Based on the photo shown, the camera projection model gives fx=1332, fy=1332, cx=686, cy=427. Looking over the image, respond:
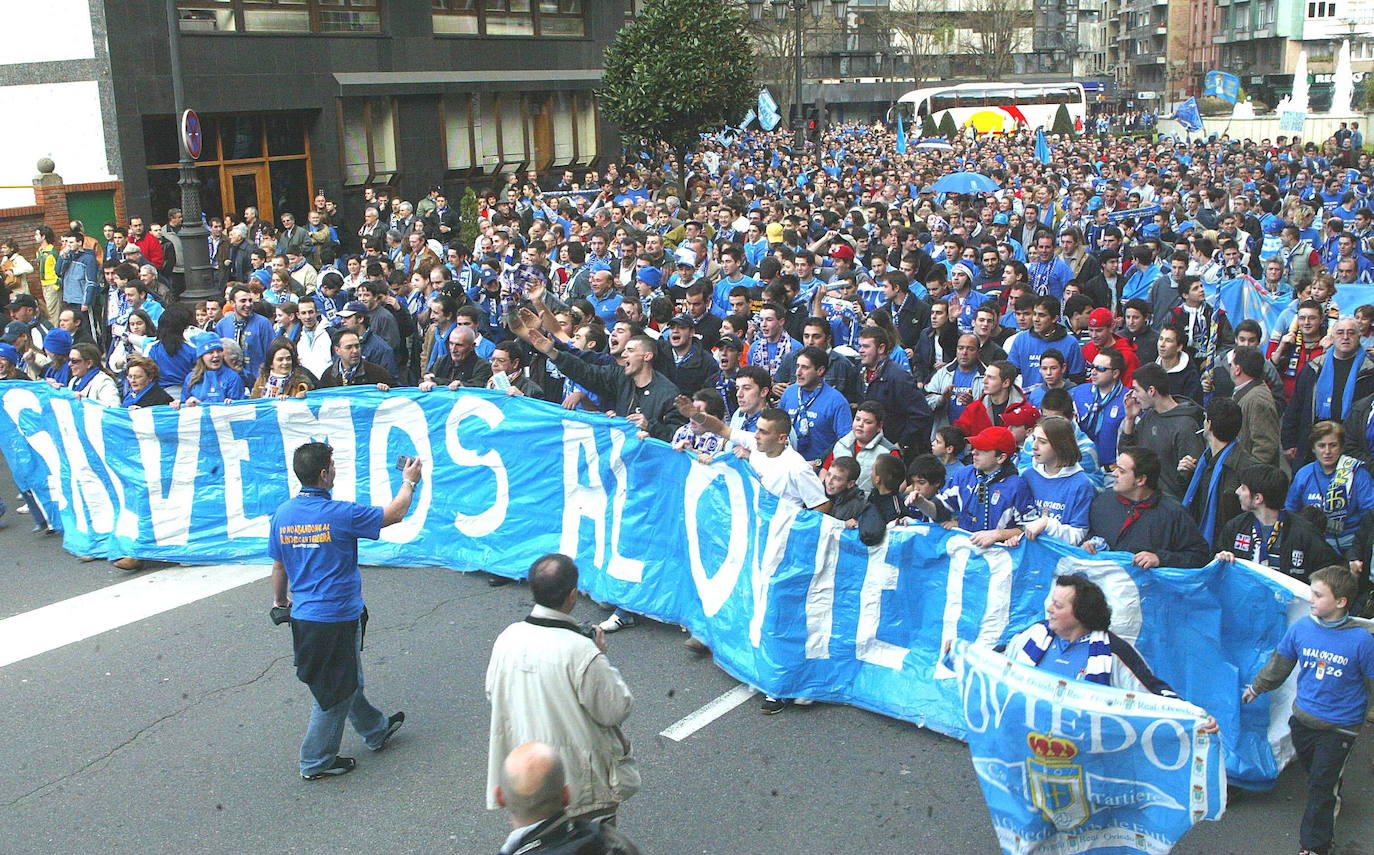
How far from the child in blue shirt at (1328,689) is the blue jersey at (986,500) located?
1746 mm

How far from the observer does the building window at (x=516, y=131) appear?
31.1 metres

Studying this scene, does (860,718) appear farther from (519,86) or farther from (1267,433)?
(519,86)

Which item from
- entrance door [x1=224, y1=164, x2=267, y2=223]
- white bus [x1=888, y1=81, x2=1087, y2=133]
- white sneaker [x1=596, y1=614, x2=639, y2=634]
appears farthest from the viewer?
white bus [x1=888, y1=81, x2=1087, y2=133]

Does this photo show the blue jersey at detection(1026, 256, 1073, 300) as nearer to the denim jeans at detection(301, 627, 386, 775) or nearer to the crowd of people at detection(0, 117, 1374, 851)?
the crowd of people at detection(0, 117, 1374, 851)

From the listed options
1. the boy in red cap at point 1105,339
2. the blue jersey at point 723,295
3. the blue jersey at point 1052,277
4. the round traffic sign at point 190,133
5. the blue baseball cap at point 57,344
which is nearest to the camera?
the boy in red cap at point 1105,339

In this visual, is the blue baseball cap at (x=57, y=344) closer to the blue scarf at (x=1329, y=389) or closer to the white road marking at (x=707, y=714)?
the white road marking at (x=707, y=714)

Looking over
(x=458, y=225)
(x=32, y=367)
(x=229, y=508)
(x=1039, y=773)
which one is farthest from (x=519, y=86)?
(x=1039, y=773)

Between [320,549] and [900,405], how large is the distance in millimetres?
4627

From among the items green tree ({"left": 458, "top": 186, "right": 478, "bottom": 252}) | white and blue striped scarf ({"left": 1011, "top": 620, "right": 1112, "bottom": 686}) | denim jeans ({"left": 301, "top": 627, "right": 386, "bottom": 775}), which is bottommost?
denim jeans ({"left": 301, "top": 627, "right": 386, "bottom": 775})

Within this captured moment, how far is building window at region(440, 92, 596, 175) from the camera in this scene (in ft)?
102

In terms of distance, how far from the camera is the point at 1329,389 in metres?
9.01

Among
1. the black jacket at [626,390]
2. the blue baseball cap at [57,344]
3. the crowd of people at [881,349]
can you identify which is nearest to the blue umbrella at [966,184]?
the crowd of people at [881,349]

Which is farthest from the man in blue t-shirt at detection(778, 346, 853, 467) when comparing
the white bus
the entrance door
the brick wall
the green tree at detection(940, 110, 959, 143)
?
the white bus

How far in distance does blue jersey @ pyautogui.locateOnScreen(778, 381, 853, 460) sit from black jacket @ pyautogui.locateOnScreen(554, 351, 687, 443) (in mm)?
781
